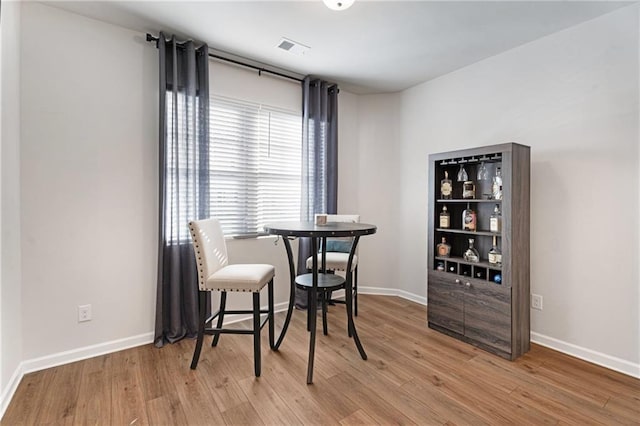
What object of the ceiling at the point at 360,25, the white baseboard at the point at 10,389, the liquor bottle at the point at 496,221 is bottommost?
the white baseboard at the point at 10,389

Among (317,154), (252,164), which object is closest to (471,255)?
(317,154)

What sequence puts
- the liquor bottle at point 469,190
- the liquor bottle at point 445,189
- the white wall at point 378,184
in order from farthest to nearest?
the white wall at point 378,184, the liquor bottle at point 445,189, the liquor bottle at point 469,190

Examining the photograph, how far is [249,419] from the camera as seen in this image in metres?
1.70

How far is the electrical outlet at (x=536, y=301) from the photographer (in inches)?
103

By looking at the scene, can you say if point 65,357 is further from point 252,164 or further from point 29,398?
point 252,164

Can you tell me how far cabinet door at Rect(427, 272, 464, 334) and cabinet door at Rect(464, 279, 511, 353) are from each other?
58 mm

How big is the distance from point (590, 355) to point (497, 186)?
4.58ft

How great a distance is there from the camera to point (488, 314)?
248 centimetres

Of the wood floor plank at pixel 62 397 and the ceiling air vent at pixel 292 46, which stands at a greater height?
the ceiling air vent at pixel 292 46

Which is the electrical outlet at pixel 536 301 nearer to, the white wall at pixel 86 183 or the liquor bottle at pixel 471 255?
the liquor bottle at pixel 471 255

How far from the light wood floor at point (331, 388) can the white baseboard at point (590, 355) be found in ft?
0.23

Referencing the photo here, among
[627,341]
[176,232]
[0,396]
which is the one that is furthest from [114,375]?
[627,341]

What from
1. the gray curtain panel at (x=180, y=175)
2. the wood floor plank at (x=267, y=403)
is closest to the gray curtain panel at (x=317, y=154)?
the gray curtain panel at (x=180, y=175)

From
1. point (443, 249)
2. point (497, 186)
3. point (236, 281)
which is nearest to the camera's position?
point (236, 281)
